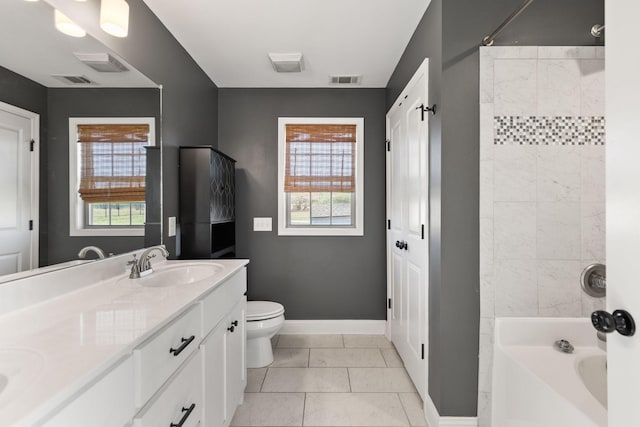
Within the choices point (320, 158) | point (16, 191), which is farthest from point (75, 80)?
point (320, 158)

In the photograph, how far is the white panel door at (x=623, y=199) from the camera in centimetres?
80

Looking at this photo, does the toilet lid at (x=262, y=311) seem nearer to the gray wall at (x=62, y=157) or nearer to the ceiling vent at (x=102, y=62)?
the gray wall at (x=62, y=157)

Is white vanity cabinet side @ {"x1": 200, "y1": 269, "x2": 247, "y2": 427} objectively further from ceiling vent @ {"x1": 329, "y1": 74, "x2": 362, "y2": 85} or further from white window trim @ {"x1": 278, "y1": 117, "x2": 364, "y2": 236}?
ceiling vent @ {"x1": 329, "y1": 74, "x2": 362, "y2": 85}

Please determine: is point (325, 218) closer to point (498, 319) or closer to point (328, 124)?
point (328, 124)

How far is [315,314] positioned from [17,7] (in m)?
2.90

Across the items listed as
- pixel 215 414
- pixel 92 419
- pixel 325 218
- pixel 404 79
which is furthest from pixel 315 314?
pixel 92 419

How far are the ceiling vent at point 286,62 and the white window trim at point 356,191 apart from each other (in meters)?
0.52

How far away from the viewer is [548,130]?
1.69 meters

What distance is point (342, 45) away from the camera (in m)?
2.42

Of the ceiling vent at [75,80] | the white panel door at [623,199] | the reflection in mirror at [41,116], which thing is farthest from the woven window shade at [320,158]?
the white panel door at [623,199]

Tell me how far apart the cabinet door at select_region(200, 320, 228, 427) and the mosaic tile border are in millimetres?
1734

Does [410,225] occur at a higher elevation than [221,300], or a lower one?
higher

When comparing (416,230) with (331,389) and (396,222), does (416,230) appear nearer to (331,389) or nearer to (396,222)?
(396,222)

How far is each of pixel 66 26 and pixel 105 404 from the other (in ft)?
4.99
